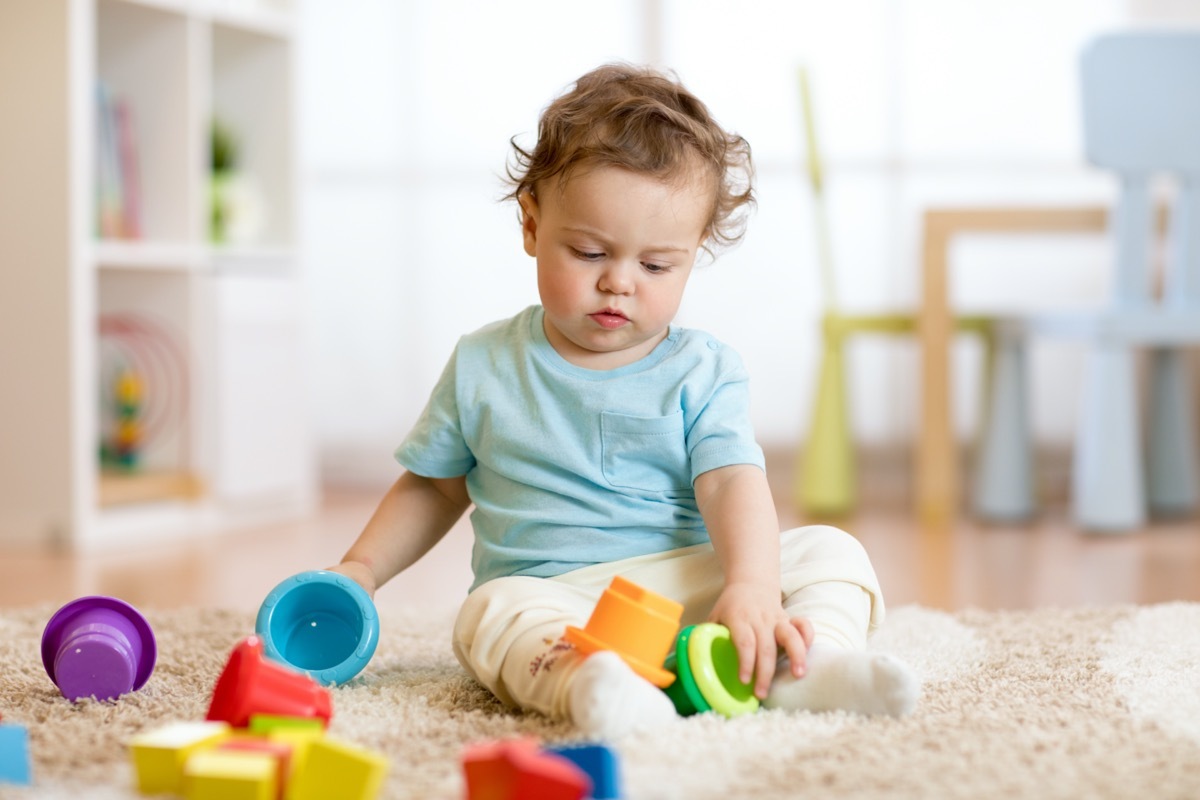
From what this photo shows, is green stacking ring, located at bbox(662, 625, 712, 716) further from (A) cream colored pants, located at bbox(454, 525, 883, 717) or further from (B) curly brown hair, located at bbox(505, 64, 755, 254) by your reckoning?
(B) curly brown hair, located at bbox(505, 64, 755, 254)

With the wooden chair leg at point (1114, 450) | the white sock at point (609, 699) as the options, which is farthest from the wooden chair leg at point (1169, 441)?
the white sock at point (609, 699)

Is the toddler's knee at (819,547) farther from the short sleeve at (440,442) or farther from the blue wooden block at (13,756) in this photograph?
the blue wooden block at (13,756)

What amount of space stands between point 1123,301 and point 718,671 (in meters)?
1.51

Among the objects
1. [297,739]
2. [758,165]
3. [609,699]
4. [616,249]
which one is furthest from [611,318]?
[758,165]

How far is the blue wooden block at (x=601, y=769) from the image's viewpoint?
690 mm

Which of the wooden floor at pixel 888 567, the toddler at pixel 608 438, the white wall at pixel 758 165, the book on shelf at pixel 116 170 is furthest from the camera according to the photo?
the white wall at pixel 758 165

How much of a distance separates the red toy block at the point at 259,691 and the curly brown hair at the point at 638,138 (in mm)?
394

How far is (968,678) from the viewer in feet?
3.39

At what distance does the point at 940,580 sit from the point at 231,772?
3.73 ft

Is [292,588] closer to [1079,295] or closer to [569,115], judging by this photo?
[569,115]

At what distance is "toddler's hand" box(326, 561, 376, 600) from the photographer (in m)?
1.03

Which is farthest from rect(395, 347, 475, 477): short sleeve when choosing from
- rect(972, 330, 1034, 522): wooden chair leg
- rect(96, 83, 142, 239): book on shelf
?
→ rect(972, 330, 1034, 522): wooden chair leg

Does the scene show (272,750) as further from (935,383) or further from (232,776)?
(935,383)

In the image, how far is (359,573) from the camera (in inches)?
41.1
